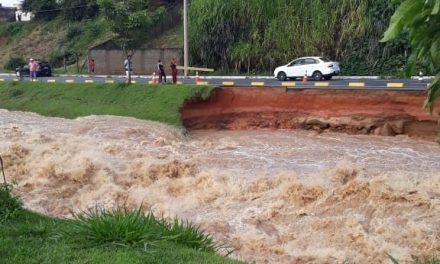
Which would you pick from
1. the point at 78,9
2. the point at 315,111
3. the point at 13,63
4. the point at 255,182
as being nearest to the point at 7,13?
the point at 78,9

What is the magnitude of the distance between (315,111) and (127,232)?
53.8ft

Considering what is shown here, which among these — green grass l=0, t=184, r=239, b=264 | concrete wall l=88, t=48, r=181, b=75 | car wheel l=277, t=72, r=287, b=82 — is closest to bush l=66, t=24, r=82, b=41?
concrete wall l=88, t=48, r=181, b=75

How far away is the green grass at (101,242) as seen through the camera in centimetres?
531

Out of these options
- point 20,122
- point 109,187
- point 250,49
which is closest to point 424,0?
point 109,187

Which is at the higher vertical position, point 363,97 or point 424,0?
point 424,0

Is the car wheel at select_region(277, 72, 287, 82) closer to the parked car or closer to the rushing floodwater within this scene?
the parked car

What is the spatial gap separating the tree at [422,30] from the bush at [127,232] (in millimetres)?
3715

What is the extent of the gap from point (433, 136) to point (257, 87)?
6.70 m

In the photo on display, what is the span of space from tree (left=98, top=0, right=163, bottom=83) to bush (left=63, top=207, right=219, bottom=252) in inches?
915

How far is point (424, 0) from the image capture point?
7.80 ft

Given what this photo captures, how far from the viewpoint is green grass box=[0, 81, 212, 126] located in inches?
869

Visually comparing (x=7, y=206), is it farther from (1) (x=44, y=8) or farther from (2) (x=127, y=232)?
(1) (x=44, y=8)

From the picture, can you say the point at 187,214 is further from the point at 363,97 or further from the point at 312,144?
the point at 363,97

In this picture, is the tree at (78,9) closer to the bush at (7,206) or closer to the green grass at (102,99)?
the green grass at (102,99)
